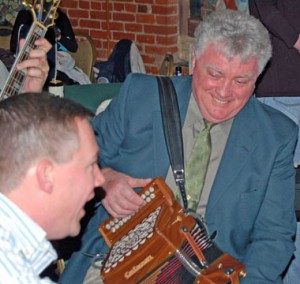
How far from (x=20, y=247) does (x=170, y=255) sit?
0.86m

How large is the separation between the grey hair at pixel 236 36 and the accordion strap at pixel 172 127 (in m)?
0.20

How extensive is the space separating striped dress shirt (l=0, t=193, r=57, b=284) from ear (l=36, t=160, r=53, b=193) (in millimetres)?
75

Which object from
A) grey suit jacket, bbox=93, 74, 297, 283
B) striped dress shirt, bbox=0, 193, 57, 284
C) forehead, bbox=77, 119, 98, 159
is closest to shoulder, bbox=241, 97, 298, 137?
grey suit jacket, bbox=93, 74, 297, 283

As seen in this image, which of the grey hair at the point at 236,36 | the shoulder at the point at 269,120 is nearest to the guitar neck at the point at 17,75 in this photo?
the grey hair at the point at 236,36

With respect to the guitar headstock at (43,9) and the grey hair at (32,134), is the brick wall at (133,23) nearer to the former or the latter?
the guitar headstock at (43,9)

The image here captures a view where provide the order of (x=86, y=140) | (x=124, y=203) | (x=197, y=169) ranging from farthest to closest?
(x=197, y=169) → (x=124, y=203) → (x=86, y=140)

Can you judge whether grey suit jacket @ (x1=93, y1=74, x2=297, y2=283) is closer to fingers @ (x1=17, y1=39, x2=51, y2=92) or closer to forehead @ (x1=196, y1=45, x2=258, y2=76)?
forehead @ (x1=196, y1=45, x2=258, y2=76)

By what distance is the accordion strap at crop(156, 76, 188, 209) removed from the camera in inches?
108

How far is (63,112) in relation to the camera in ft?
5.90

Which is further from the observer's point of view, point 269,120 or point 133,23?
point 133,23

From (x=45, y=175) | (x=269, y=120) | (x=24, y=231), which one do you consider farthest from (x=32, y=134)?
(x=269, y=120)

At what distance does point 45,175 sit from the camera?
1713 mm

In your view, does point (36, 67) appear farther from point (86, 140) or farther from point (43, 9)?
point (86, 140)

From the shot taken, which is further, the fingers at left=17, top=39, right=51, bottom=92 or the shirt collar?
the fingers at left=17, top=39, right=51, bottom=92
